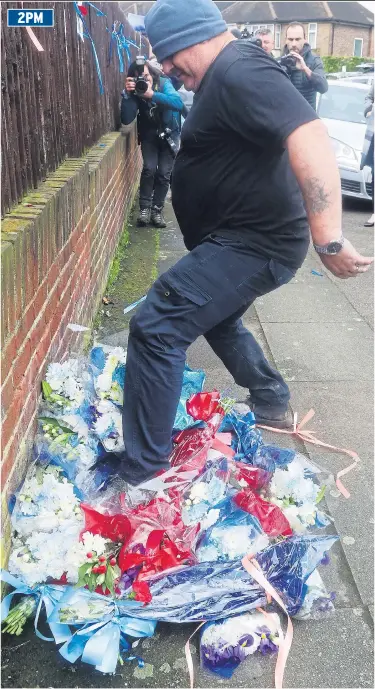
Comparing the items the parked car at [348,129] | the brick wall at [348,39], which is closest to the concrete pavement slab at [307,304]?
the parked car at [348,129]

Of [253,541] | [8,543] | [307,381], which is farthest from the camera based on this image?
[307,381]

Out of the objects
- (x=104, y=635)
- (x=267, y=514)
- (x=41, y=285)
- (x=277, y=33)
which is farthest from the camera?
(x=277, y=33)

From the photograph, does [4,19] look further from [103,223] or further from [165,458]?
[103,223]

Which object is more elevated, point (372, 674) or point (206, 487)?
point (206, 487)

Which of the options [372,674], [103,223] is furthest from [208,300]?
[103,223]

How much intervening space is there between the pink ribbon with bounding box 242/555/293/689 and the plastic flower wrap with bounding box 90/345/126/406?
0.94 metres

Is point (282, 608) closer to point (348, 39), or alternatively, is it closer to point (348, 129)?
point (348, 129)

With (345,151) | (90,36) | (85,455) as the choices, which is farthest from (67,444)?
(345,151)

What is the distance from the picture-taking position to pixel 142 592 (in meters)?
2.04

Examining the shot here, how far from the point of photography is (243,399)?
349cm

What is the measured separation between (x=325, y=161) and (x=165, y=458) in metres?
1.23

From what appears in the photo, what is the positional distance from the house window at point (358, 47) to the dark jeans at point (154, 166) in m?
44.8

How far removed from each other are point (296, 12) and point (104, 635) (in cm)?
4583

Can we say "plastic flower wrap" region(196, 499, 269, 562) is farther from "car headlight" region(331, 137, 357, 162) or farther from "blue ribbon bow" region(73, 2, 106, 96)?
"car headlight" region(331, 137, 357, 162)
